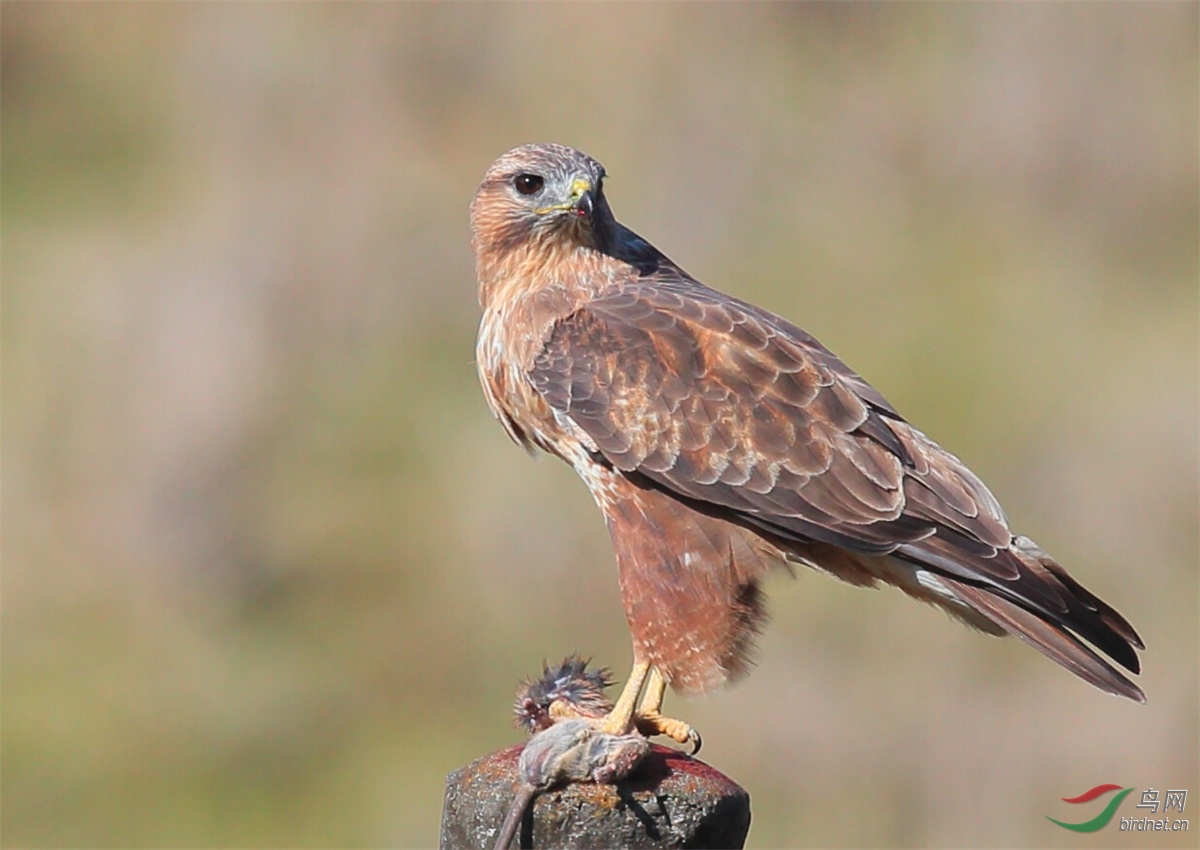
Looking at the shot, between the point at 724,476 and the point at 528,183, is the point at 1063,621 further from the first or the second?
the point at 528,183

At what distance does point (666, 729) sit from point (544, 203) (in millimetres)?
1562

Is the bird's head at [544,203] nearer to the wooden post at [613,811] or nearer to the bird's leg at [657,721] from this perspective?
the bird's leg at [657,721]

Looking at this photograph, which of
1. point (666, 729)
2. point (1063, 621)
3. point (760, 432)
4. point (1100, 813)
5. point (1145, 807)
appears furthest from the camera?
point (1145, 807)

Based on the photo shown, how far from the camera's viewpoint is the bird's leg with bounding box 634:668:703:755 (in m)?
4.23

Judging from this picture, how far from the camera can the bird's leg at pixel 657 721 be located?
166 inches

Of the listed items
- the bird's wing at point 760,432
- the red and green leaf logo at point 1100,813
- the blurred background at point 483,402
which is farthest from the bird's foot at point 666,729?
the blurred background at point 483,402

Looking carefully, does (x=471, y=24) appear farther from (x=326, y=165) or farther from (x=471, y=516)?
(x=471, y=516)

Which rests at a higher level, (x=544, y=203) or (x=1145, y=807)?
(x=544, y=203)

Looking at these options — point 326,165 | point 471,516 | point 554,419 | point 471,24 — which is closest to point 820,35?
point 471,24

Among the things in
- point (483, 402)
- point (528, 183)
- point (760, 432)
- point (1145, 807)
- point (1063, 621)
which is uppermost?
point (528, 183)

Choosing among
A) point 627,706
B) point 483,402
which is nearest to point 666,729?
point 627,706

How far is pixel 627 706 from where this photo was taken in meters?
4.09

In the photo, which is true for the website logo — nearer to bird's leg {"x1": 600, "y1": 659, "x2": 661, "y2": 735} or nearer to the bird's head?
bird's leg {"x1": 600, "y1": 659, "x2": 661, "y2": 735}

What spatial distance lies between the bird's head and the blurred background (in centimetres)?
291
